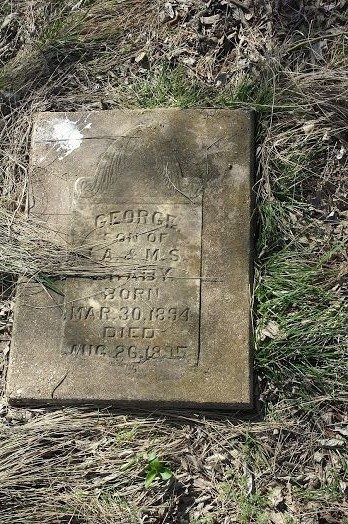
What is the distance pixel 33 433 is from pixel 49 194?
3.89 feet

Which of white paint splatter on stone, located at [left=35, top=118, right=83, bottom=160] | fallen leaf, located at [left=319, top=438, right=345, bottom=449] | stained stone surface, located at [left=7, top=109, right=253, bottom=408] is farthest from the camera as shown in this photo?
white paint splatter on stone, located at [left=35, top=118, right=83, bottom=160]

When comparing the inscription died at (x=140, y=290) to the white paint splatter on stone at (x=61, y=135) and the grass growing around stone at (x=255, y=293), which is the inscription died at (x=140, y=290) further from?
the white paint splatter on stone at (x=61, y=135)

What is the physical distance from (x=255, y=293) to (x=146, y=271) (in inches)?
20.5

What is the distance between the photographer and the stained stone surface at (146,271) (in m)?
3.06

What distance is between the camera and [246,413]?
307 centimetres

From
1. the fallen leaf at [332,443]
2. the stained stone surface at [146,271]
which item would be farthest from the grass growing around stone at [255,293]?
the stained stone surface at [146,271]

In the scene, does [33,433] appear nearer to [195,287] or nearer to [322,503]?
[195,287]

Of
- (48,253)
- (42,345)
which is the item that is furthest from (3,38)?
(42,345)

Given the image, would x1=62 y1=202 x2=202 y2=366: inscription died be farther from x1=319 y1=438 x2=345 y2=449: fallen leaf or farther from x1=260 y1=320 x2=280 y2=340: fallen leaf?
x1=319 y1=438 x2=345 y2=449: fallen leaf

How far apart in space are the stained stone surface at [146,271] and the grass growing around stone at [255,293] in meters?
0.12

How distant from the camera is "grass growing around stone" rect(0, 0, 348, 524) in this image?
2.97 meters

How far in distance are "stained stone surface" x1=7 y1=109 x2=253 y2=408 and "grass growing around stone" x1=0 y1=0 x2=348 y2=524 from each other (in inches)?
4.7

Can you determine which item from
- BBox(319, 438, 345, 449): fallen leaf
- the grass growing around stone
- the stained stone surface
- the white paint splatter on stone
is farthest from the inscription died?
BBox(319, 438, 345, 449): fallen leaf

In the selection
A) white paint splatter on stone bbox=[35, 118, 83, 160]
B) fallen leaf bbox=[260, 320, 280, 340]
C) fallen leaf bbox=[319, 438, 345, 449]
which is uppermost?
white paint splatter on stone bbox=[35, 118, 83, 160]
